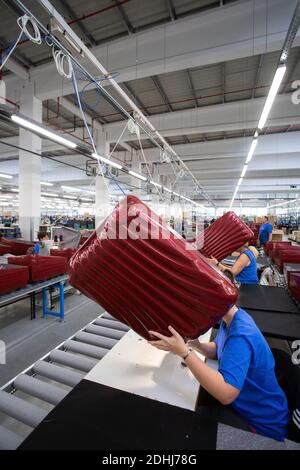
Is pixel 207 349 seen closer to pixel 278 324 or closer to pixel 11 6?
pixel 278 324

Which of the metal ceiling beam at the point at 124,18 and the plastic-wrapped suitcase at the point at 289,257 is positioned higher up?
the metal ceiling beam at the point at 124,18

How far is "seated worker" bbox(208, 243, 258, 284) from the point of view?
8.32 feet

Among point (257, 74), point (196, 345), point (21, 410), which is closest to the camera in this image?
point (21, 410)

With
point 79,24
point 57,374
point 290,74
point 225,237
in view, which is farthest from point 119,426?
point 290,74

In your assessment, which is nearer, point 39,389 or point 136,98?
point 39,389

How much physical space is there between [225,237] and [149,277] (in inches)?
47.4

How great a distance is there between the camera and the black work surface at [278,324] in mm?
1611

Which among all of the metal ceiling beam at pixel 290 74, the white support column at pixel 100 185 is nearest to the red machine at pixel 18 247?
the white support column at pixel 100 185

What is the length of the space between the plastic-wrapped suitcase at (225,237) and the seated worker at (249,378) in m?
0.79

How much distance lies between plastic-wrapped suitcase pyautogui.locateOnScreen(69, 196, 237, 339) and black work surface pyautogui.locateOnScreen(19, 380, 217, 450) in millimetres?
314

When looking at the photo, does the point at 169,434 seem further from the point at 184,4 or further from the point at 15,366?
the point at 184,4

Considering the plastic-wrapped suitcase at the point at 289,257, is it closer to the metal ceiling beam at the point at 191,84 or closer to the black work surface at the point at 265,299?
the black work surface at the point at 265,299

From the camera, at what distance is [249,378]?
3.05ft

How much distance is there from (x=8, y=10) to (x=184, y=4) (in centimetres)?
257
